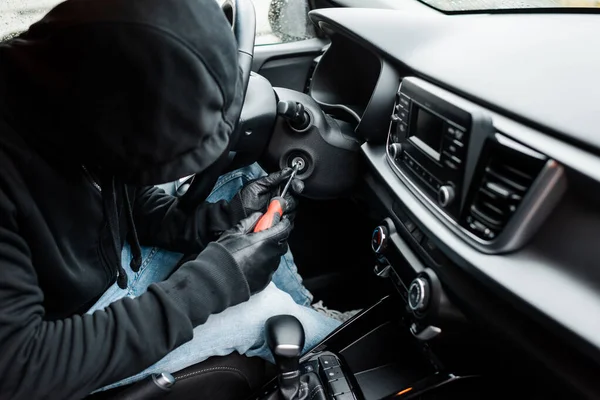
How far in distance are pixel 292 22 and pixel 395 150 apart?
3.10ft

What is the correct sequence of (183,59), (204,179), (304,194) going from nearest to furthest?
(183,59)
(204,179)
(304,194)

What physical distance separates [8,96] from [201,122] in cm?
26

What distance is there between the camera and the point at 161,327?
83 centimetres

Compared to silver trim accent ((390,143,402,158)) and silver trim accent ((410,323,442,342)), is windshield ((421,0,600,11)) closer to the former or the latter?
silver trim accent ((390,143,402,158))

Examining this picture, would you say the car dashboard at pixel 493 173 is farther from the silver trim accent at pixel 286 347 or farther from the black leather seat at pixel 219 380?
the black leather seat at pixel 219 380

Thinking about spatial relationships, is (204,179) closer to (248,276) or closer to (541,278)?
(248,276)

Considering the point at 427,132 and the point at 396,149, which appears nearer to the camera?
the point at 427,132

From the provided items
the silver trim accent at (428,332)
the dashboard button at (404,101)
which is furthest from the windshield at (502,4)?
the silver trim accent at (428,332)

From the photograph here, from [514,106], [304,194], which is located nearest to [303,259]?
[304,194]

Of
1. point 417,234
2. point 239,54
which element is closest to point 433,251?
point 417,234

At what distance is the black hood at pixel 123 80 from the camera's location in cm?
62

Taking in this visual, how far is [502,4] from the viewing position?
4.05 ft

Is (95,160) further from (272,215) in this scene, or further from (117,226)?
(272,215)

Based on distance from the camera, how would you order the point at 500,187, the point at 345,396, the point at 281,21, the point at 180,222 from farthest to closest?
the point at 281,21
the point at 180,222
the point at 345,396
the point at 500,187
